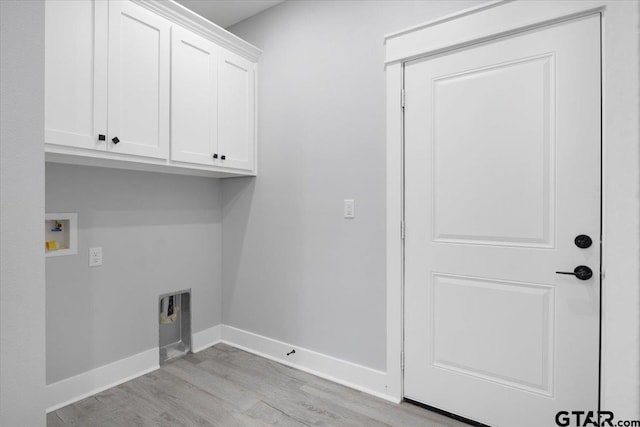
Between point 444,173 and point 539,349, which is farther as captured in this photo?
point 444,173

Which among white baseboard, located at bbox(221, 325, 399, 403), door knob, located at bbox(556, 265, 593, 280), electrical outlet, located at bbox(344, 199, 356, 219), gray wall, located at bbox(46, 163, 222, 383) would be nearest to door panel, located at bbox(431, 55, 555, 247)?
door knob, located at bbox(556, 265, 593, 280)

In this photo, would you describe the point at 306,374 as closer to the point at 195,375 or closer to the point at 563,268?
the point at 195,375

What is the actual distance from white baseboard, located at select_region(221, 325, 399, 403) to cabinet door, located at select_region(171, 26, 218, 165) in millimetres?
1462

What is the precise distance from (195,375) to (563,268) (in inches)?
90.7

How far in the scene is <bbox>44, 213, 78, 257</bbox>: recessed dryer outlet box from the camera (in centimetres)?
194

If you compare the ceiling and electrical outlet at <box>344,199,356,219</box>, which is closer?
electrical outlet at <box>344,199,356,219</box>

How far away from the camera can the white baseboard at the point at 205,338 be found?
267cm

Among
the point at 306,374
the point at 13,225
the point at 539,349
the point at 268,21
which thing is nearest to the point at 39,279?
the point at 13,225

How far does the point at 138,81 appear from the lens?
192 centimetres

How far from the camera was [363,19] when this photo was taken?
6.88 feet

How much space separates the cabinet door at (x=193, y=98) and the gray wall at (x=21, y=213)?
1127mm

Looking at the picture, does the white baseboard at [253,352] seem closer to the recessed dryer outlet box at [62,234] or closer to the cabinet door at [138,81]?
the recessed dryer outlet box at [62,234]

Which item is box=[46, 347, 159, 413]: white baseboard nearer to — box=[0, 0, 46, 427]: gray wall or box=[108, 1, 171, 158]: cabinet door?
box=[0, 0, 46, 427]: gray wall

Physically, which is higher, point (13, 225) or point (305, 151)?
point (305, 151)
